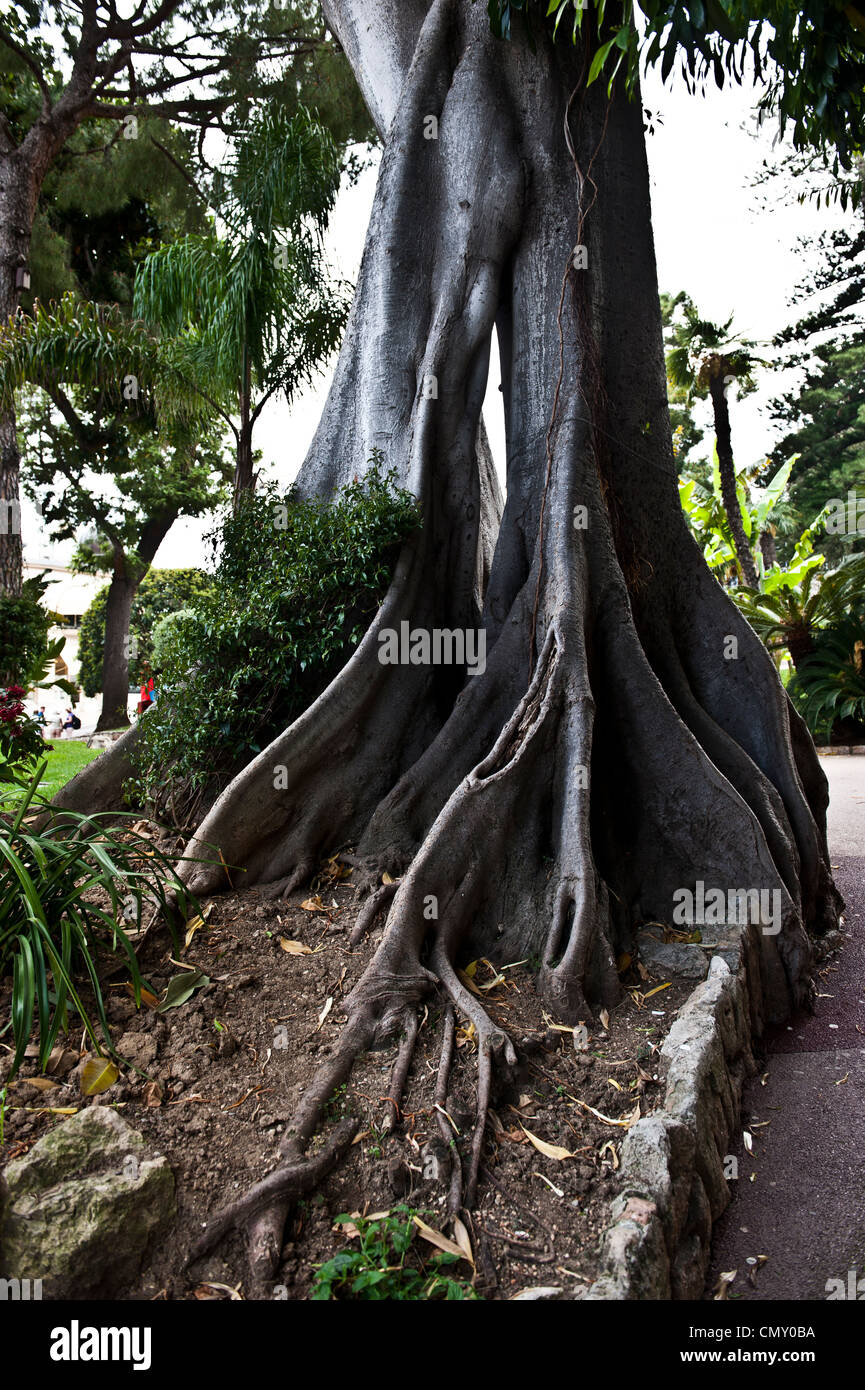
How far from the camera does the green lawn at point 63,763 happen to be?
758 cm

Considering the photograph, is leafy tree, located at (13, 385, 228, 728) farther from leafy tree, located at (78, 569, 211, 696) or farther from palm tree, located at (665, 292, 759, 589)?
palm tree, located at (665, 292, 759, 589)

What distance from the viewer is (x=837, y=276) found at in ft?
56.2

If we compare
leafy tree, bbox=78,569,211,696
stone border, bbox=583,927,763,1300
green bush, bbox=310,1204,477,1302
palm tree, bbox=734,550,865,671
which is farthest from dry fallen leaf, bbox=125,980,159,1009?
leafy tree, bbox=78,569,211,696

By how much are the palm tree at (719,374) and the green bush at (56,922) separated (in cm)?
1634

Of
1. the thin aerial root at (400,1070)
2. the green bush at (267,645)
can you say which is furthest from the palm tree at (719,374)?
the thin aerial root at (400,1070)

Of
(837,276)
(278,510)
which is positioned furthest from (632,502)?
(837,276)

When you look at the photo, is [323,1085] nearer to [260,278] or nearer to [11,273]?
[260,278]

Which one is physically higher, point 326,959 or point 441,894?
point 441,894

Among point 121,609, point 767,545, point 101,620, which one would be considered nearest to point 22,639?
point 121,609

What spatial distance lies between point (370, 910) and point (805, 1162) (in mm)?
1875

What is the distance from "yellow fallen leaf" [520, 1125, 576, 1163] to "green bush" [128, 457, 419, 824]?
2533 millimetres

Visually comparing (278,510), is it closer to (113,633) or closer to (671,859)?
(671,859)

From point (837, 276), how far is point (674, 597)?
15524 millimetres

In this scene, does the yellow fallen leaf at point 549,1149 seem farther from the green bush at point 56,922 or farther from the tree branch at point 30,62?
the tree branch at point 30,62
